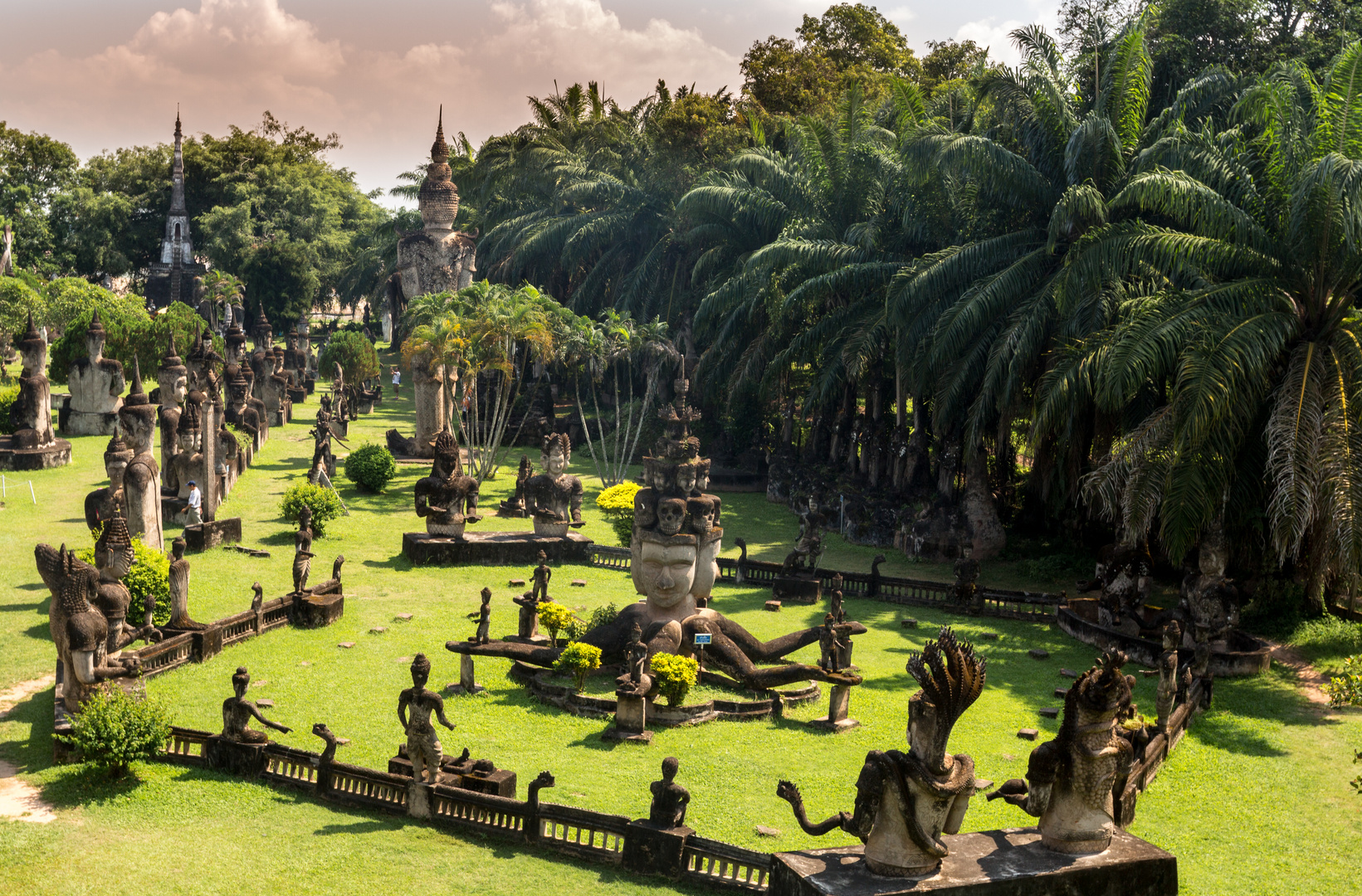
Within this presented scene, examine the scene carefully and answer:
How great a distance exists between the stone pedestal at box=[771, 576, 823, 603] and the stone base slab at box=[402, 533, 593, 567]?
488cm

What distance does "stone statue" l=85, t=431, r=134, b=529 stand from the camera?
22188 millimetres

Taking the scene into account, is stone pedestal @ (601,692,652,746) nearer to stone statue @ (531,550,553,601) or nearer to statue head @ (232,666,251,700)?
statue head @ (232,666,251,700)

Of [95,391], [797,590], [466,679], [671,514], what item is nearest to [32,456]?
[95,391]

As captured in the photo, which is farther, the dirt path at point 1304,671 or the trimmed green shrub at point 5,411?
the trimmed green shrub at point 5,411

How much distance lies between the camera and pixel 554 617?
19000mm

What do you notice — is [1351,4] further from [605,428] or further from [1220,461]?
[605,428]

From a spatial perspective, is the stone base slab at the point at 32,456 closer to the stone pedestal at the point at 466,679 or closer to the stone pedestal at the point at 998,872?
the stone pedestal at the point at 466,679

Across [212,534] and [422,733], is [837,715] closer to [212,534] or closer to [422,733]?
[422,733]

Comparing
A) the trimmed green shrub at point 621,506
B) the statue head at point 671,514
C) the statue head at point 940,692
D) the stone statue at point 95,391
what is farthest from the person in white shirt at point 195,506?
the statue head at point 940,692

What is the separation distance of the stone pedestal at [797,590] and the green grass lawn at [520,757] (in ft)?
1.52

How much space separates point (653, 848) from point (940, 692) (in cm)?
410

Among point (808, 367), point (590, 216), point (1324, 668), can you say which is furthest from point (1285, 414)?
point (590, 216)

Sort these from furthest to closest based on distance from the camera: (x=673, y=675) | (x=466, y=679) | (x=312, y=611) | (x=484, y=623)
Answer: (x=312, y=611) < (x=484, y=623) < (x=466, y=679) < (x=673, y=675)

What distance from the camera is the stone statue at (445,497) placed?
26578mm
